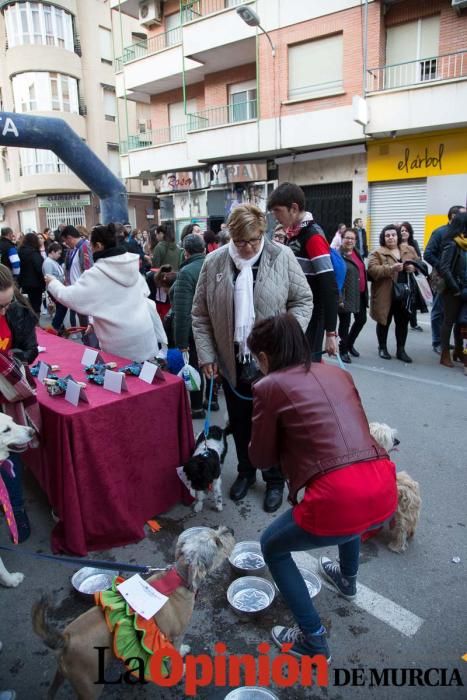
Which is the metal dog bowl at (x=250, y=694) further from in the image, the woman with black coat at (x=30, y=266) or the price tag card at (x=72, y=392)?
the woman with black coat at (x=30, y=266)

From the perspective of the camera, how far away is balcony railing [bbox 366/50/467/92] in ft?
41.9

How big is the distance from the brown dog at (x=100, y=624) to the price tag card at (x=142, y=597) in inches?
2.4

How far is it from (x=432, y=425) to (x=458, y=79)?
1139 centimetres

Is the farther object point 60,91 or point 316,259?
point 60,91

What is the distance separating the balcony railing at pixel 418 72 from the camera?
1276 cm

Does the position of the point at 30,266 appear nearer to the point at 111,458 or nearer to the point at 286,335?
the point at 111,458

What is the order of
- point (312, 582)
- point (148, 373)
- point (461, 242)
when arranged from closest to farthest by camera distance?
1. point (312, 582)
2. point (148, 373)
3. point (461, 242)

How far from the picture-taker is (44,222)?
27.1 m

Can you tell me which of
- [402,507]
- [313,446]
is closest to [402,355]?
[402,507]

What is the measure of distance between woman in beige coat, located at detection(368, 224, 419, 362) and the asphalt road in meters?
2.90

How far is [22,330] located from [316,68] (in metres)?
15.0

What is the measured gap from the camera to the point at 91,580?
2.66 metres

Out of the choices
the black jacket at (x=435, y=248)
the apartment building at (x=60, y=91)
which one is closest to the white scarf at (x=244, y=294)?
the black jacket at (x=435, y=248)

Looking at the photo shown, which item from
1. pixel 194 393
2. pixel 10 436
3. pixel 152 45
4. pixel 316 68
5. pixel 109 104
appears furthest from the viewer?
pixel 109 104
